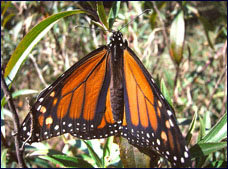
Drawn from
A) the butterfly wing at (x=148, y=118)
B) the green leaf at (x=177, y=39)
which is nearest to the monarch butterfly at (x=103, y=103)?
the butterfly wing at (x=148, y=118)

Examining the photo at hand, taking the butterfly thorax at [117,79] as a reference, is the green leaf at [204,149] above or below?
below

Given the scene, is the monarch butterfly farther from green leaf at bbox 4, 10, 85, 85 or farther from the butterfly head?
green leaf at bbox 4, 10, 85, 85

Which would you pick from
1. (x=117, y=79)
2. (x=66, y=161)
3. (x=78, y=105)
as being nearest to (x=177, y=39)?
(x=117, y=79)

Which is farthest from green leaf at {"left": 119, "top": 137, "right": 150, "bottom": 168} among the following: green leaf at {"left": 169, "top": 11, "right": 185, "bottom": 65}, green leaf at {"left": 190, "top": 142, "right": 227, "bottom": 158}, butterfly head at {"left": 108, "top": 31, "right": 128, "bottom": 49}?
green leaf at {"left": 169, "top": 11, "right": 185, "bottom": 65}

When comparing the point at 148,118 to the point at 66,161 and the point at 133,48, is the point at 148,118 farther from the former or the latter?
the point at 133,48

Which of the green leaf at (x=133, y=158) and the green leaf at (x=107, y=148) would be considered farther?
the green leaf at (x=107, y=148)

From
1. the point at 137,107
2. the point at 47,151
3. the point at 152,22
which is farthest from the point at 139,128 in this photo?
the point at 152,22

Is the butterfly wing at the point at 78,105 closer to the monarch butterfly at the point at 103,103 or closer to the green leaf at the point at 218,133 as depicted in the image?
the monarch butterfly at the point at 103,103

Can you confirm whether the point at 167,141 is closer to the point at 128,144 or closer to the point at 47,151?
the point at 128,144
